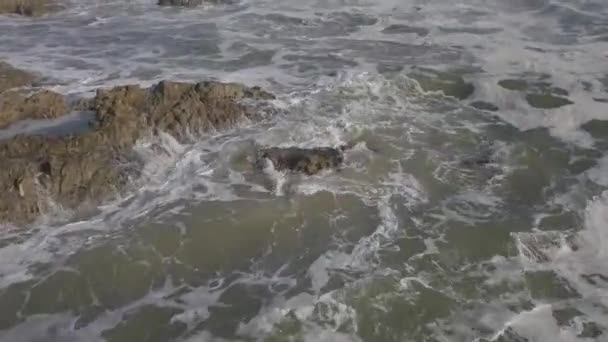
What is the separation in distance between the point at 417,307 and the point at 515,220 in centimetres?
205

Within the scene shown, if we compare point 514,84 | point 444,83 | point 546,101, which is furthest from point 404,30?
point 546,101

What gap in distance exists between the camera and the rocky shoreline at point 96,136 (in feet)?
24.7

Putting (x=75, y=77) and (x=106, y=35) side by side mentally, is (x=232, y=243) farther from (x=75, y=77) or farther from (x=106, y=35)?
(x=106, y=35)

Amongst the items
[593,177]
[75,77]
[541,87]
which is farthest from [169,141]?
[541,87]

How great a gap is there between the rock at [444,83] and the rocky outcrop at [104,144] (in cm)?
334

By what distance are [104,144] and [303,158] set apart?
2.67 m

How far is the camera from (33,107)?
9406 mm

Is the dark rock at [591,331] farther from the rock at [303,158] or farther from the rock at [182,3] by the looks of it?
the rock at [182,3]

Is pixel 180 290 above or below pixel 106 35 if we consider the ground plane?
below

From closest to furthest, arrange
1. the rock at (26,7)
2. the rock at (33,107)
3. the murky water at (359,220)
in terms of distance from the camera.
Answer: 1. the murky water at (359,220)
2. the rock at (33,107)
3. the rock at (26,7)

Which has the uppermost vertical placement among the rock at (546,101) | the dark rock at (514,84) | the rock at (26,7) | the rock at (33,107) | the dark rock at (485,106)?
the rock at (26,7)

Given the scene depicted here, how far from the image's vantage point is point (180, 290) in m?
6.41

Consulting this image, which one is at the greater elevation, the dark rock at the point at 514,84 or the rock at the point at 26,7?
the rock at the point at 26,7

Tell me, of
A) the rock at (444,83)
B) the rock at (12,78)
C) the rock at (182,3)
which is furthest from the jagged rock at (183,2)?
the rock at (444,83)
